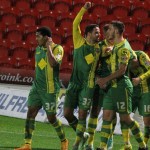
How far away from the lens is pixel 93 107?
9.44 meters

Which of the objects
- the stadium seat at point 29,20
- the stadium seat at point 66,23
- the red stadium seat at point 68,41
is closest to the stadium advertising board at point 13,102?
the red stadium seat at point 68,41

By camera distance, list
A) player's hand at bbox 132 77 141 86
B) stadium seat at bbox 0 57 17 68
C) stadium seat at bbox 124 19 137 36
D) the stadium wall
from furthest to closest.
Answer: stadium seat at bbox 124 19 137 36 → stadium seat at bbox 0 57 17 68 → the stadium wall → player's hand at bbox 132 77 141 86

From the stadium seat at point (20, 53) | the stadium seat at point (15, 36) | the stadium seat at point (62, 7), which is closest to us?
the stadium seat at point (20, 53)

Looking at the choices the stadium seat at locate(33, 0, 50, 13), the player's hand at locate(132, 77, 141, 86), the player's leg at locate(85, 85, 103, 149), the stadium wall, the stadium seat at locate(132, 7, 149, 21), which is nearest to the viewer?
the player's hand at locate(132, 77, 141, 86)

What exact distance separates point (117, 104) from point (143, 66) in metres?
1.02

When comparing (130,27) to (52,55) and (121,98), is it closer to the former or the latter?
(52,55)

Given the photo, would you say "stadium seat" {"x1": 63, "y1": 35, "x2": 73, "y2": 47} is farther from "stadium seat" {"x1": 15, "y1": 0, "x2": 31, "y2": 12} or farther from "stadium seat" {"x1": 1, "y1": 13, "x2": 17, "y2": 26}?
"stadium seat" {"x1": 15, "y1": 0, "x2": 31, "y2": 12}

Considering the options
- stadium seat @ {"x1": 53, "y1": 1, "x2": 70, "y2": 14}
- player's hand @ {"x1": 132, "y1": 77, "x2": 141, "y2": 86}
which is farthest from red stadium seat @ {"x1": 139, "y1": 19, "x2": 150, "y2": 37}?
player's hand @ {"x1": 132, "y1": 77, "x2": 141, "y2": 86}

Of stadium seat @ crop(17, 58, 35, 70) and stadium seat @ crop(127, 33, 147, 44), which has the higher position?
stadium seat @ crop(127, 33, 147, 44)

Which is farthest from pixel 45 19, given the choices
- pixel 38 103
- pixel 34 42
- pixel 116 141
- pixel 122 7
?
pixel 38 103

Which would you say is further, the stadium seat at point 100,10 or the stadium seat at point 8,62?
the stadium seat at point 100,10

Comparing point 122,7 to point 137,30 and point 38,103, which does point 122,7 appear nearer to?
point 137,30

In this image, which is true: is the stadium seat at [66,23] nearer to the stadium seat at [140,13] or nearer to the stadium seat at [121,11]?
the stadium seat at [121,11]

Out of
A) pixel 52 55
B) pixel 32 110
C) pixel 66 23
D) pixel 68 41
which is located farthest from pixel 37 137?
pixel 66 23
